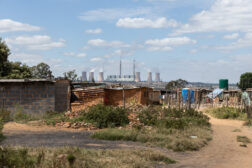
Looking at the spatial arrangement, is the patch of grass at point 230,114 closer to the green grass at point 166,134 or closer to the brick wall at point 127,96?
the green grass at point 166,134

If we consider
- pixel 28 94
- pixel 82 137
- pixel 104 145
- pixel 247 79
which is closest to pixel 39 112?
pixel 28 94

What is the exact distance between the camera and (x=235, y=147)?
38.0 feet

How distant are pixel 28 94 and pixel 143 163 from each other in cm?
1378

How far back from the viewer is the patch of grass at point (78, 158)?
20.8 feet

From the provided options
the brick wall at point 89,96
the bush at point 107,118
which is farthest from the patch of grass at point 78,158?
the brick wall at point 89,96

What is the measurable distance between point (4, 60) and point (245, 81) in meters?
53.1

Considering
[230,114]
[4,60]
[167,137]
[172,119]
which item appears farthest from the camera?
[4,60]

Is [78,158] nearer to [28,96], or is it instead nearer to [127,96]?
[28,96]

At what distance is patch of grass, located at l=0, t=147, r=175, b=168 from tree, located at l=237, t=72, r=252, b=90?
215 feet

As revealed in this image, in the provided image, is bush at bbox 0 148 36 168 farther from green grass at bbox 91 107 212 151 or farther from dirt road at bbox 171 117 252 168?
green grass at bbox 91 107 212 151

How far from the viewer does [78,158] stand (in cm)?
710

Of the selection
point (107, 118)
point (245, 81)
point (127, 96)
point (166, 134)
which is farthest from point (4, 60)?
point (245, 81)

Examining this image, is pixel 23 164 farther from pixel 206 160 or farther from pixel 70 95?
pixel 70 95

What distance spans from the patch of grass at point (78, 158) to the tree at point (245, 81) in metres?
65.4
